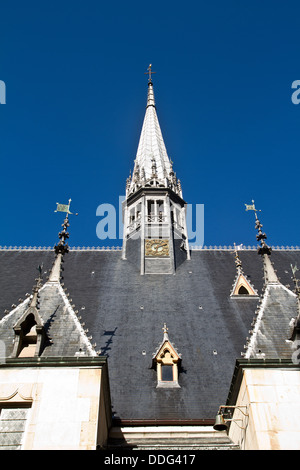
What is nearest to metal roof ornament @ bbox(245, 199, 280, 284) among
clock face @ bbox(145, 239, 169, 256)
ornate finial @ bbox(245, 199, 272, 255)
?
ornate finial @ bbox(245, 199, 272, 255)

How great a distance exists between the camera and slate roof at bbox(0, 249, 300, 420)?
47.6ft

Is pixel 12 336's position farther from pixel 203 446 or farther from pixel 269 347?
pixel 269 347

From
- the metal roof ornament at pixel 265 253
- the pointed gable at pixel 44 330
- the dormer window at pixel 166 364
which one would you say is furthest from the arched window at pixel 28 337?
the metal roof ornament at pixel 265 253

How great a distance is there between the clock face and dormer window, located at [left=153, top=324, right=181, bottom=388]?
28.7ft

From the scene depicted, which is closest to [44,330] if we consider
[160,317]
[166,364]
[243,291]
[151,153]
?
[166,364]

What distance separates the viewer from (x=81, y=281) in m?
22.5

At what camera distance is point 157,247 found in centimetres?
A: 2517

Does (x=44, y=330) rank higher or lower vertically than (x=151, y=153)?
lower

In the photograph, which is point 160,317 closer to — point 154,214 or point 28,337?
point 28,337

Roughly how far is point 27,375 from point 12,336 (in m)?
1.82

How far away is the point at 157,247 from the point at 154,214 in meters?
3.29

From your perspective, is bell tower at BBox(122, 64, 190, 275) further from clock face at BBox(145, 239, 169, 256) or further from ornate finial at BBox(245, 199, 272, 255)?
ornate finial at BBox(245, 199, 272, 255)

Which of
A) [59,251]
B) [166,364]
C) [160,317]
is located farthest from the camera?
[160,317]
